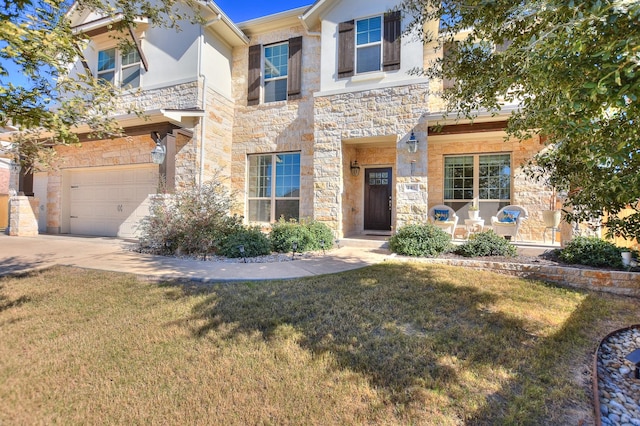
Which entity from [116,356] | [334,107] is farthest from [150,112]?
[116,356]

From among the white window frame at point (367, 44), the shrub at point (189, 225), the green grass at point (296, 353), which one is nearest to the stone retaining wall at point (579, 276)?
the green grass at point (296, 353)

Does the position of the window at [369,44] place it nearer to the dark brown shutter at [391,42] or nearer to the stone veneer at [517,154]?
the dark brown shutter at [391,42]

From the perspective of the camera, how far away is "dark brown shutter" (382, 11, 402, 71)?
8.24 metres

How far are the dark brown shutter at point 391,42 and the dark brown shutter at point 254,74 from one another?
14.0 feet

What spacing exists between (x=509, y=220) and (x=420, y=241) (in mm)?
3241

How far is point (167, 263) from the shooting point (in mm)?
5898

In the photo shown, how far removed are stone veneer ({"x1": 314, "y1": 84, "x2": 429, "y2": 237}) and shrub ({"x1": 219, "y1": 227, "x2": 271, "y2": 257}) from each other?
7.90 feet

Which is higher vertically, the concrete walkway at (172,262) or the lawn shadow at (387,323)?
the concrete walkway at (172,262)

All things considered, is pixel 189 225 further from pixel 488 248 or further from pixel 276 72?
pixel 488 248

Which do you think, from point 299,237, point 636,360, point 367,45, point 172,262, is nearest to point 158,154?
point 172,262

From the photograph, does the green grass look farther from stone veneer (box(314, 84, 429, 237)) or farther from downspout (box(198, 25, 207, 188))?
downspout (box(198, 25, 207, 188))

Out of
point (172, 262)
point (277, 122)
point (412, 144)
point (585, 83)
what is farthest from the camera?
point (277, 122)

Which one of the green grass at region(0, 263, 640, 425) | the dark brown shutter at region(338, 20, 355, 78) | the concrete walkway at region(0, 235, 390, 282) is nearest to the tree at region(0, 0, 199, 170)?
the green grass at region(0, 263, 640, 425)

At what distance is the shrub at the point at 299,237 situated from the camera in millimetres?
7074
